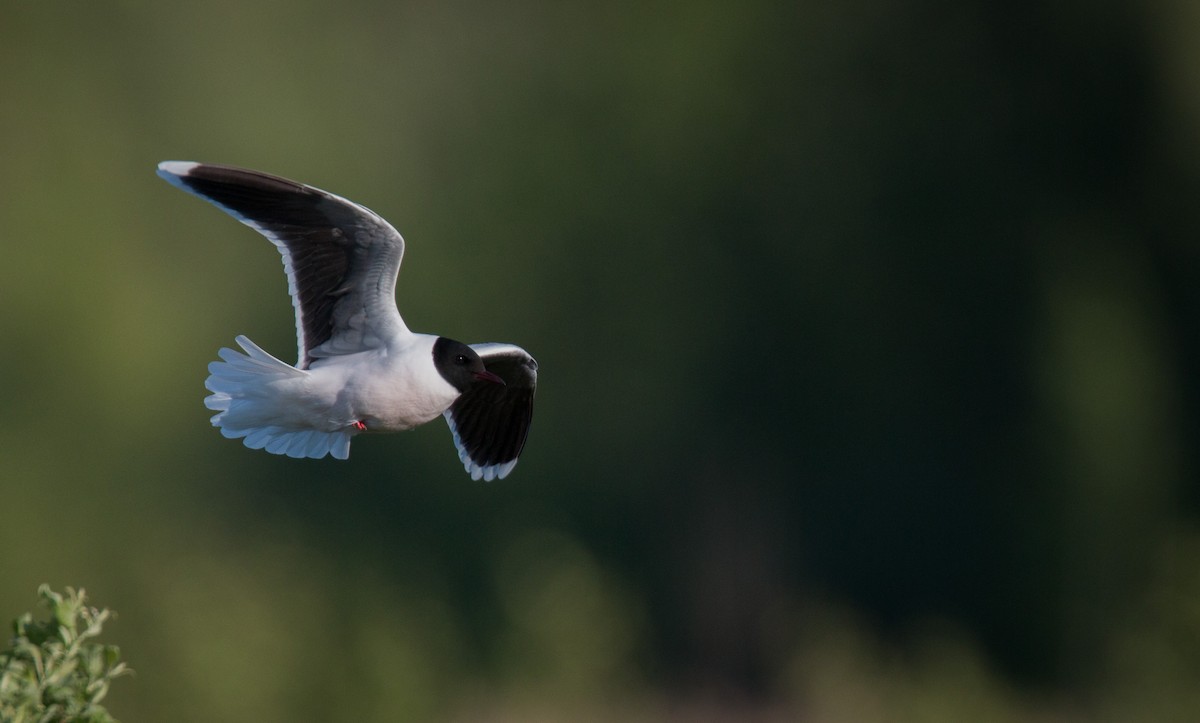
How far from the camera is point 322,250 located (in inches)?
193

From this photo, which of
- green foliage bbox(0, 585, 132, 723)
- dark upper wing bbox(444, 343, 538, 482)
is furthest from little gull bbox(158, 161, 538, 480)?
green foliage bbox(0, 585, 132, 723)

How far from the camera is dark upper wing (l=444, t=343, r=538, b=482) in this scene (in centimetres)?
570

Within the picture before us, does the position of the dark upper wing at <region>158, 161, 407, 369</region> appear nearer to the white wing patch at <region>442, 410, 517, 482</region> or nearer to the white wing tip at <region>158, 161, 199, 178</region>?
the white wing tip at <region>158, 161, 199, 178</region>

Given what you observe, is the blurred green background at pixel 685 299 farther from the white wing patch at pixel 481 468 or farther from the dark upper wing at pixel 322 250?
the dark upper wing at pixel 322 250

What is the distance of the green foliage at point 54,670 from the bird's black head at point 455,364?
244cm

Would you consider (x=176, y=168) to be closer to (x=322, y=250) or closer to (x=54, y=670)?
(x=322, y=250)

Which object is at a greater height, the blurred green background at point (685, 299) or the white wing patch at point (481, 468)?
the white wing patch at point (481, 468)

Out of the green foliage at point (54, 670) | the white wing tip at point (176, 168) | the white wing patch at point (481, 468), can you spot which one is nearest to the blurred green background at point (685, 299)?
the white wing patch at point (481, 468)

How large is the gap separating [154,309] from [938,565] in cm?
1206

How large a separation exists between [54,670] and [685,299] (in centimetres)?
2538

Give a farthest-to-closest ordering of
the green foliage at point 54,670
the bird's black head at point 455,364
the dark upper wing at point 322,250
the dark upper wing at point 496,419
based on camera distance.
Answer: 1. the dark upper wing at point 496,419
2. the bird's black head at point 455,364
3. the dark upper wing at point 322,250
4. the green foliage at point 54,670

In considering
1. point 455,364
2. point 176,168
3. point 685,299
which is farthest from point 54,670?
point 685,299

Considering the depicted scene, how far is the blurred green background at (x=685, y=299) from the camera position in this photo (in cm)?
1966

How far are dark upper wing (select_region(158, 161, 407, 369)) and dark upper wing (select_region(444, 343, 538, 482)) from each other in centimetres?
74
